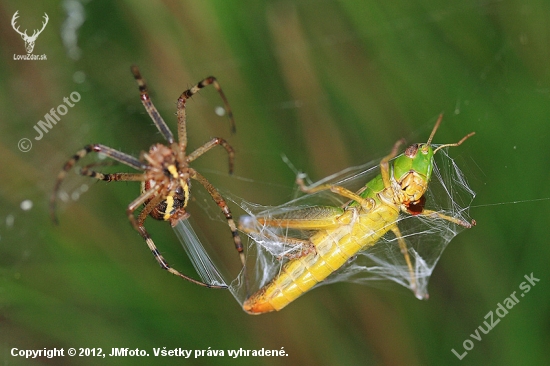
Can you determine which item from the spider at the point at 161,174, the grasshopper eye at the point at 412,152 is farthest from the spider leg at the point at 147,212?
the grasshopper eye at the point at 412,152

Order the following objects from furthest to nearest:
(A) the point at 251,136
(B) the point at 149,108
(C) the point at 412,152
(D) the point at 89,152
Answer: (A) the point at 251,136 < (B) the point at 149,108 < (D) the point at 89,152 < (C) the point at 412,152

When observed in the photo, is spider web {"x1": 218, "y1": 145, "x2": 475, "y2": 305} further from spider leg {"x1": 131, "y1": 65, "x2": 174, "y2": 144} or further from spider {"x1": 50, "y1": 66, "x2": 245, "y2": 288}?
spider leg {"x1": 131, "y1": 65, "x2": 174, "y2": 144}

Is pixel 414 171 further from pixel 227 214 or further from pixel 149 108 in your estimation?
pixel 149 108

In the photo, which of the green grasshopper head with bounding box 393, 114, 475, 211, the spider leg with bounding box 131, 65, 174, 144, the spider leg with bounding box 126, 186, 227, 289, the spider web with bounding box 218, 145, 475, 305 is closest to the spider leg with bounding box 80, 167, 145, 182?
the spider leg with bounding box 126, 186, 227, 289

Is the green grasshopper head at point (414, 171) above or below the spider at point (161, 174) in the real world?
below

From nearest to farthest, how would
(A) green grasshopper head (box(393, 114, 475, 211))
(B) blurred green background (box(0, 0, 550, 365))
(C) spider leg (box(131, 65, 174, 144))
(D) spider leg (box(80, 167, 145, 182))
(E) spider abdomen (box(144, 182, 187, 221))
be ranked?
(A) green grasshopper head (box(393, 114, 475, 211)) → (D) spider leg (box(80, 167, 145, 182)) → (E) spider abdomen (box(144, 182, 187, 221)) → (C) spider leg (box(131, 65, 174, 144)) → (B) blurred green background (box(0, 0, 550, 365))

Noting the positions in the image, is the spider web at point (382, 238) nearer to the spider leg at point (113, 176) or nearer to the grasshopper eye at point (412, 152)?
the grasshopper eye at point (412, 152)

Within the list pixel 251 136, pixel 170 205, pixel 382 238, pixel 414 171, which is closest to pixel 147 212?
pixel 170 205
